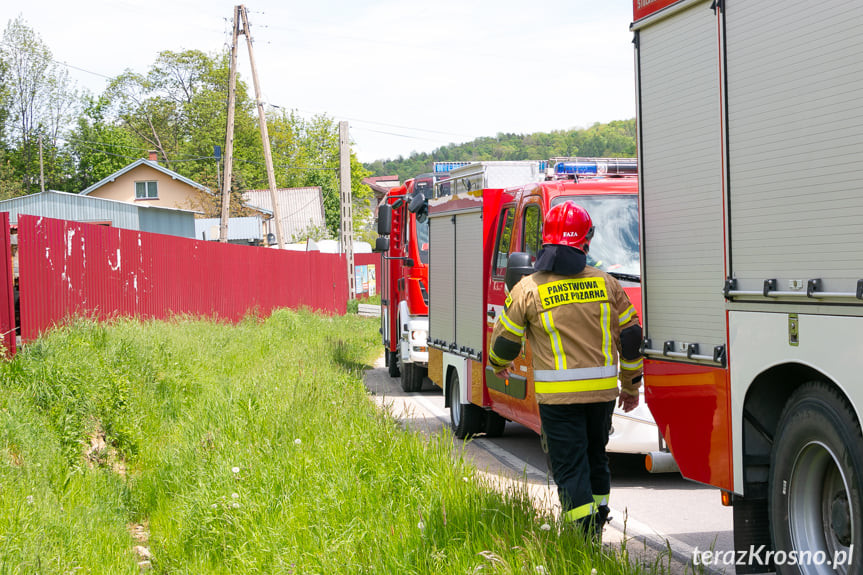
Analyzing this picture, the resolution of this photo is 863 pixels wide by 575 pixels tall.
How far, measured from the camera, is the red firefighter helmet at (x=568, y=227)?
17.8ft

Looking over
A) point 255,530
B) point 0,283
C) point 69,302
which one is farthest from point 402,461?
point 69,302

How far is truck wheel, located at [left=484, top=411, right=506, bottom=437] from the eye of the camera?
36.6 ft

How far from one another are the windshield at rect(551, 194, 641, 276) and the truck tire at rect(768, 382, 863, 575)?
172 inches

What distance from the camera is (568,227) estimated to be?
5.45 m

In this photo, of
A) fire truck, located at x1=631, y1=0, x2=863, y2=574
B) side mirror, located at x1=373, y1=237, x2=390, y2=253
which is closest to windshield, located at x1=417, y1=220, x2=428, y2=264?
side mirror, located at x1=373, y1=237, x2=390, y2=253

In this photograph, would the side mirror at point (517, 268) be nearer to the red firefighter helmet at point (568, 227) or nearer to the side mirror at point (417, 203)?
the red firefighter helmet at point (568, 227)

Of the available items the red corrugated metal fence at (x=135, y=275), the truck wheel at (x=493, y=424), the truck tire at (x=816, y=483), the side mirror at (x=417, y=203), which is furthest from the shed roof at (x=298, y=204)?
the truck tire at (x=816, y=483)

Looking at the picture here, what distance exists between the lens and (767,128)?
14.8ft

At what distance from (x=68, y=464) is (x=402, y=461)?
10.7ft

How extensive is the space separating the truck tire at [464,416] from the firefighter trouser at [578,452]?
5.22 metres

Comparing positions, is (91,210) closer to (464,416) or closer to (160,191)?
(160,191)

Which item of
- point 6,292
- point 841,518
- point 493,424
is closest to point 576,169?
point 493,424

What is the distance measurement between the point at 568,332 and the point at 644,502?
2.82 metres

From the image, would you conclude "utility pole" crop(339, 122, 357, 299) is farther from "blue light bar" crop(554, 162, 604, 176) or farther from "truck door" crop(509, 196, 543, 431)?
"truck door" crop(509, 196, 543, 431)
